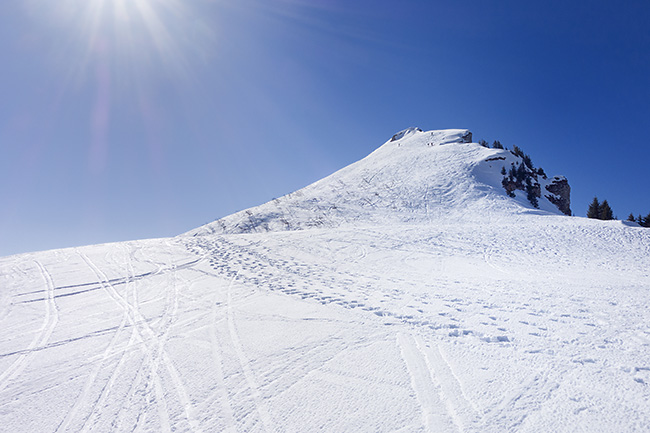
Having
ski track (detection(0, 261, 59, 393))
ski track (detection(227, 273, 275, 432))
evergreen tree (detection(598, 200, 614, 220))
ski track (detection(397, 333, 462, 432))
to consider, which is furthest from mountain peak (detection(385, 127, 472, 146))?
ski track (detection(0, 261, 59, 393))

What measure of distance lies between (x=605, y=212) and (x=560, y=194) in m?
17.0

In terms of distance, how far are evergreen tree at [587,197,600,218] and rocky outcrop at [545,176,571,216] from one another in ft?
56.5

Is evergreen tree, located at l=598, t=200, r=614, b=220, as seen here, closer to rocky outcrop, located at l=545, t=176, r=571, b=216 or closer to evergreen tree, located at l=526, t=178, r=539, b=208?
rocky outcrop, located at l=545, t=176, r=571, b=216

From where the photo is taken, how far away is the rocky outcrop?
38.0m

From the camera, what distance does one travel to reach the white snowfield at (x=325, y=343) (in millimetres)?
3006

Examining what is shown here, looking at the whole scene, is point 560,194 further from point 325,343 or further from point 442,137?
point 325,343

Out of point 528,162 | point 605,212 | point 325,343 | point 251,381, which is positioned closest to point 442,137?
point 528,162

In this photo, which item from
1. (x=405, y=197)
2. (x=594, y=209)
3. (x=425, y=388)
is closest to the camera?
(x=425, y=388)

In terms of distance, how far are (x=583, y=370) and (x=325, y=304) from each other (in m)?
4.70

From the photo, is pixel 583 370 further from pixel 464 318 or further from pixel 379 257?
pixel 379 257

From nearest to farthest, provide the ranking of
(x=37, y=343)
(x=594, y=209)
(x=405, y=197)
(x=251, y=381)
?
(x=251, y=381) → (x=37, y=343) → (x=405, y=197) → (x=594, y=209)

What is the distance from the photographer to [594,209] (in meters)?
51.3

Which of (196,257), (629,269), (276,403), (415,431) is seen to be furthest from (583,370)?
(196,257)

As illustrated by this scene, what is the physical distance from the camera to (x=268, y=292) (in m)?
7.93
